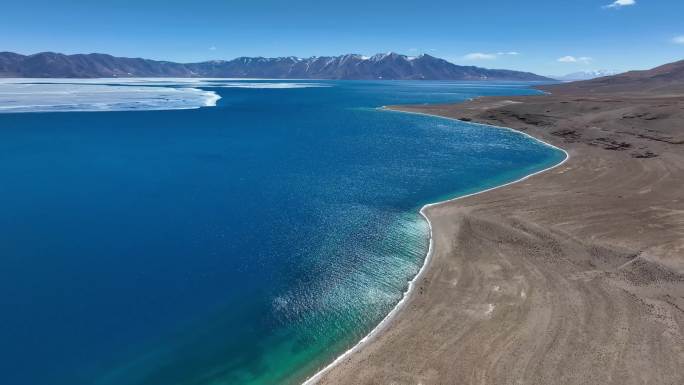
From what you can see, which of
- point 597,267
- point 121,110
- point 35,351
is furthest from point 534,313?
point 121,110

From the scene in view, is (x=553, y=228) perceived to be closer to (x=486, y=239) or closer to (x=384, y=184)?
(x=486, y=239)

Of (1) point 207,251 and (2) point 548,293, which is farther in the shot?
(1) point 207,251

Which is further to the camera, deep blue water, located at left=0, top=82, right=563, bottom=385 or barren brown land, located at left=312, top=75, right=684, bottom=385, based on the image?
deep blue water, located at left=0, top=82, right=563, bottom=385

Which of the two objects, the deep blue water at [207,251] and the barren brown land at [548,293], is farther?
the deep blue water at [207,251]

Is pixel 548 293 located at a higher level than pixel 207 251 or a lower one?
higher
